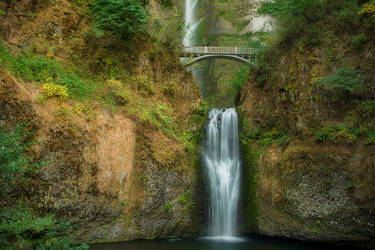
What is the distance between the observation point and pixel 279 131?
43.8 feet

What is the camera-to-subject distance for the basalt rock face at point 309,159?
380 inches

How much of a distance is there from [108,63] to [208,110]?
6.57m

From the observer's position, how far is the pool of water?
9.55 metres

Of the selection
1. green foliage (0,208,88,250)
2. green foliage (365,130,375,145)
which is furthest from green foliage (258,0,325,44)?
green foliage (0,208,88,250)

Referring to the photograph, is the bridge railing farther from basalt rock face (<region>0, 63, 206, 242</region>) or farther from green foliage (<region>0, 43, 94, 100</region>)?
green foliage (<region>0, 43, 94, 100</region>)

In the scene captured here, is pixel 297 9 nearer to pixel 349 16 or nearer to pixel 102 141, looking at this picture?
pixel 349 16

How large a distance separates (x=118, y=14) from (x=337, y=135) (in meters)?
11.2

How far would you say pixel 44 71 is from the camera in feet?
35.2

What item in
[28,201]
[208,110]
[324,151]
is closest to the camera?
[28,201]

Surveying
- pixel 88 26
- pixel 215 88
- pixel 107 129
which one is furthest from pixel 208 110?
pixel 215 88

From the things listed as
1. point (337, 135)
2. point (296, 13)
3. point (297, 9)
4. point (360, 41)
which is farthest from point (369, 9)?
point (337, 135)

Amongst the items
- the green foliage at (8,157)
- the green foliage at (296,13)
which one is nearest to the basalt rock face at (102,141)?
the green foliage at (8,157)

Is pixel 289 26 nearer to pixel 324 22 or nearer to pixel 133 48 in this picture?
pixel 324 22

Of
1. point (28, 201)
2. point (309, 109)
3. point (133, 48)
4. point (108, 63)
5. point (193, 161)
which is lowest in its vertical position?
point (28, 201)
